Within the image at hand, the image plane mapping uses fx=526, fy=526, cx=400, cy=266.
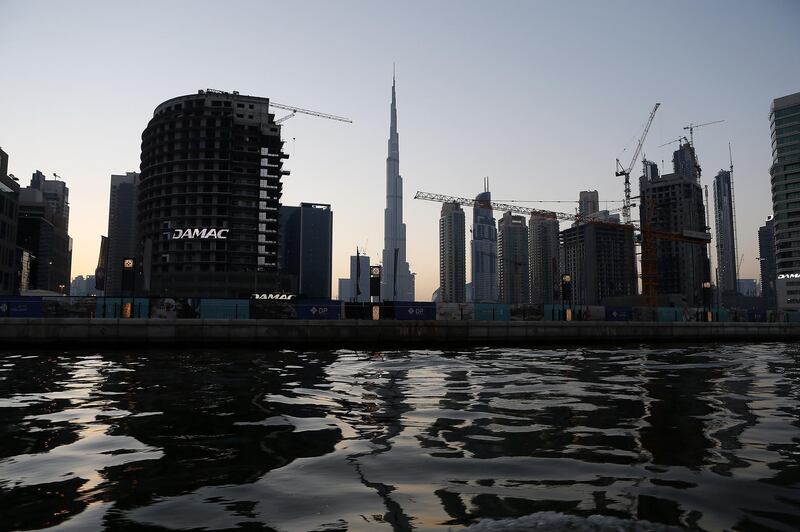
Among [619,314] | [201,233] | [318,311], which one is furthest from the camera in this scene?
[201,233]

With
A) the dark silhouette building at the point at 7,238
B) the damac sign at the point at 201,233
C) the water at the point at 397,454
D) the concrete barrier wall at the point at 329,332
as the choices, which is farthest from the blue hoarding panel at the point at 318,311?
the damac sign at the point at 201,233

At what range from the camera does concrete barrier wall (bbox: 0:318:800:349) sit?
3328cm

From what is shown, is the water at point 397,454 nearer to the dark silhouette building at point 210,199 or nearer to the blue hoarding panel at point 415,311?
the blue hoarding panel at point 415,311

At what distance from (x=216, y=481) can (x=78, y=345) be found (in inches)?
1276

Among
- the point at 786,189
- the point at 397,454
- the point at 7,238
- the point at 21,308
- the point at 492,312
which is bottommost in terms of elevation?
the point at 397,454

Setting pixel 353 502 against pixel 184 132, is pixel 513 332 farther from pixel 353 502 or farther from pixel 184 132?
pixel 184 132

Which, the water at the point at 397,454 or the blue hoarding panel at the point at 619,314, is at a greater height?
the blue hoarding panel at the point at 619,314

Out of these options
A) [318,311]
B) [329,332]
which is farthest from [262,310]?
[329,332]

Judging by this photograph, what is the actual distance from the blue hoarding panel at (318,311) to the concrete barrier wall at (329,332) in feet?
8.93

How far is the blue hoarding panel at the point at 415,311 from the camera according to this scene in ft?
140

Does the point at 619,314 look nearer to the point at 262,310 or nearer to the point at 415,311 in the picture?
the point at 415,311

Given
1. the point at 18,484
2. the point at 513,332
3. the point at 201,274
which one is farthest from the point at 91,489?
the point at 201,274

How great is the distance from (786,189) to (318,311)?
20203 cm

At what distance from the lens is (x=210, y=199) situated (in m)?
135
